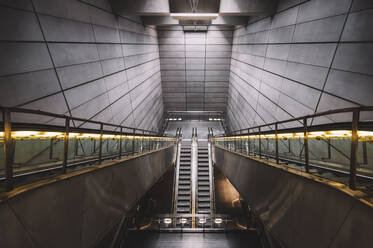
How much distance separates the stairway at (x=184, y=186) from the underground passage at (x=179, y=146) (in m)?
0.12

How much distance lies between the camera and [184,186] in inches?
536

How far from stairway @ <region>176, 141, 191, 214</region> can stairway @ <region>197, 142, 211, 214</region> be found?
2.47 feet

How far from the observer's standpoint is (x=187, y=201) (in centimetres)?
1298

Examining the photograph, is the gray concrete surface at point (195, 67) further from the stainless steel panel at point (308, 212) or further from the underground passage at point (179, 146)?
the stainless steel panel at point (308, 212)

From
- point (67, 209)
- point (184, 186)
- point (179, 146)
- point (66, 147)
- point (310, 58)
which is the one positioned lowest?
point (184, 186)

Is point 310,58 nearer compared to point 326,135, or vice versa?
point 326,135

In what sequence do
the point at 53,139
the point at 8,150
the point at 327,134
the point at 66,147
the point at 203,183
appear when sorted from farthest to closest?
the point at 203,183
the point at 53,139
the point at 66,147
the point at 327,134
the point at 8,150

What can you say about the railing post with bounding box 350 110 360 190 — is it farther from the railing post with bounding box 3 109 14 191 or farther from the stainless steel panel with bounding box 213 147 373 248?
the railing post with bounding box 3 109 14 191

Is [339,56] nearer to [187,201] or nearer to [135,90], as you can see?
[187,201]

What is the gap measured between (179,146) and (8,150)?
15341 mm

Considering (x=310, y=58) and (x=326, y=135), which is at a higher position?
(x=310, y=58)

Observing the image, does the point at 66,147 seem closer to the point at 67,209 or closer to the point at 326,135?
the point at 67,209

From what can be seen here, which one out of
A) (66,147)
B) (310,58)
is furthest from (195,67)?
(66,147)

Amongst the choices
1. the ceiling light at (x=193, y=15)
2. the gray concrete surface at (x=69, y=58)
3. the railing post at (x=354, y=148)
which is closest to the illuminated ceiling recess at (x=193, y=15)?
the ceiling light at (x=193, y=15)
